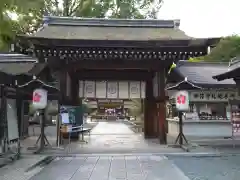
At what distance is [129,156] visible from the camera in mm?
12039

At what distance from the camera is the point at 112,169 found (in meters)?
9.52

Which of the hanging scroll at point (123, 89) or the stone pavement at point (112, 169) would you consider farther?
the hanging scroll at point (123, 89)

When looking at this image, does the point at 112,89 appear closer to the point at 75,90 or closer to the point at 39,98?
the point at 75,90

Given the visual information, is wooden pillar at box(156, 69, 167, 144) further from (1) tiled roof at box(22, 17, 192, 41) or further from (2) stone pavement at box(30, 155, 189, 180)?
(2) stone pavement at box(30, 155, 189, 180)

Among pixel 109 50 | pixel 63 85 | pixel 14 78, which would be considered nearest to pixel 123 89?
pixel 109 50

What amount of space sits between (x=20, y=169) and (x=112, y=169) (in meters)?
2.50

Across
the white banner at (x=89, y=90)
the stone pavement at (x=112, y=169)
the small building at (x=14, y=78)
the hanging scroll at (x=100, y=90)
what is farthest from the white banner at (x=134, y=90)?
the stone pavement at (x=112, y=169)

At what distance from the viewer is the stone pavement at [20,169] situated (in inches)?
327

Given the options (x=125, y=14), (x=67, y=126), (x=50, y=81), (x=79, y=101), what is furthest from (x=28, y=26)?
(x=67, y=126)

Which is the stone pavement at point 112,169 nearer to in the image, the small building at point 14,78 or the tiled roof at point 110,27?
the small building at point 14,78

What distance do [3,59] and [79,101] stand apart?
4560 millimetres

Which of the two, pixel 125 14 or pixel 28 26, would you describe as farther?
pixel 125 14

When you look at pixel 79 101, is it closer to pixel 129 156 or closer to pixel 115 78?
pixel 115 78

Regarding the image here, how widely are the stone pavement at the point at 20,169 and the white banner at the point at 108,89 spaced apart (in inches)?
263
